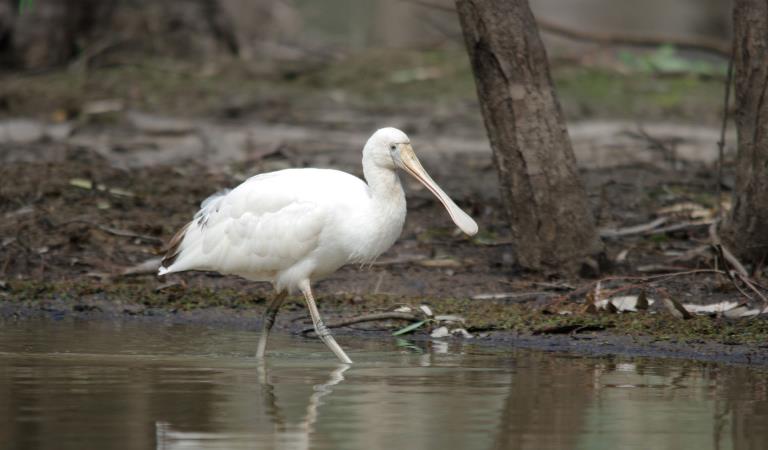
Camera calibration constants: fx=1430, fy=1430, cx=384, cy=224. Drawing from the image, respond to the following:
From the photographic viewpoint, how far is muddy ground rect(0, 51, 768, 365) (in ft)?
28.0

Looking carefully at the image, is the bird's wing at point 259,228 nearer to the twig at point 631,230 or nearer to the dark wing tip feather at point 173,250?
the dark wing tip feather at point 173,250

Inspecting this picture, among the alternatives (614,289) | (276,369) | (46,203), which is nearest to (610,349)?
(614,289)

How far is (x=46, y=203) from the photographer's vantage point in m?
11.2

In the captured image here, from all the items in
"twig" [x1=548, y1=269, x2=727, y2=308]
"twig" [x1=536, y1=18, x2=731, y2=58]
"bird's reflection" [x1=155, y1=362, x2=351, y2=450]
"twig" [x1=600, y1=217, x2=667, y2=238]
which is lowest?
"bird's reflection" [x1=155, y1=362, x2=351, y2=450]

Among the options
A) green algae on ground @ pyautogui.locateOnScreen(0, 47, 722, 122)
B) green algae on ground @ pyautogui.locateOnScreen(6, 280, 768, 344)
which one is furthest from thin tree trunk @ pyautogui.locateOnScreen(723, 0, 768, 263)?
green algae on ground @ pyautogui.locateOnScreen(0, 47, 722, 122)

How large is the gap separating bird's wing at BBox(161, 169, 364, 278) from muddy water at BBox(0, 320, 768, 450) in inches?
18.3

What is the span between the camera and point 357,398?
6254 millimetres

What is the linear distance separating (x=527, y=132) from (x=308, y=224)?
1.85m

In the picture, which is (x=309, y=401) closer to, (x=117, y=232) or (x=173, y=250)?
(x=173, y=250)

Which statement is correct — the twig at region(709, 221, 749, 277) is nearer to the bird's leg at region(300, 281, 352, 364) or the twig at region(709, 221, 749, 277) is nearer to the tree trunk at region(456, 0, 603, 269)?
the tree trunk at region(456, 0, 603, 269)

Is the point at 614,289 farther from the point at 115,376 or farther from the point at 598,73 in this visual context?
the point at 598,73

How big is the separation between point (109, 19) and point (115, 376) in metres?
11.4

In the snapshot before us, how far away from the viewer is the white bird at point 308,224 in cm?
767

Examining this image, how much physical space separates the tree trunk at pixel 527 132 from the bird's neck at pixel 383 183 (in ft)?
4.53
